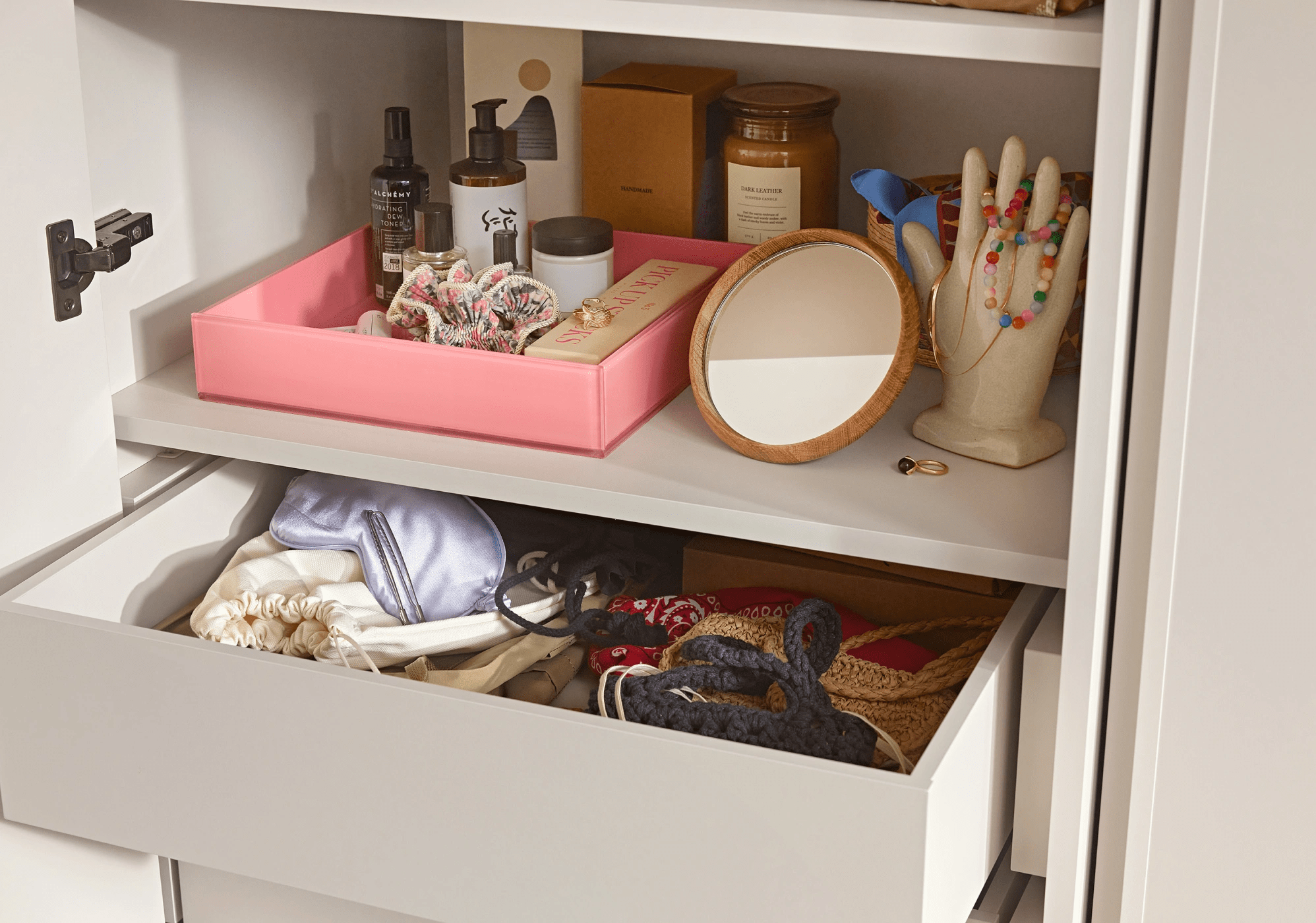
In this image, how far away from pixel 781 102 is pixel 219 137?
45 centimetres

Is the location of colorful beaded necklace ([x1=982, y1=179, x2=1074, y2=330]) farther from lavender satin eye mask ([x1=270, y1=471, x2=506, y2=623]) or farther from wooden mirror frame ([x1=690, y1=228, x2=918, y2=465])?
lavender satin eye mask ([x1=270, y1=471, x2=506, y2=623])

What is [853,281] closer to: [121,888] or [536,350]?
[536,350]

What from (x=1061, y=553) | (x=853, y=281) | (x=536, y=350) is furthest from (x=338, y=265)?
(x=1061, y=553)

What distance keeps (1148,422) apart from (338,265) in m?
0.70

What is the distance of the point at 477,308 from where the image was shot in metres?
1.00

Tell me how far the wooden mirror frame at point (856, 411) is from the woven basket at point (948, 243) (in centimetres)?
9

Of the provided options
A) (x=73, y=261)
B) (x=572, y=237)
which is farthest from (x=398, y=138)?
(x=73, y=261)

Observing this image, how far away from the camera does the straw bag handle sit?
0.89 metres

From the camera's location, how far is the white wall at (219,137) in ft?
3.31

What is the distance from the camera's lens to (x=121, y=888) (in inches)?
40.9

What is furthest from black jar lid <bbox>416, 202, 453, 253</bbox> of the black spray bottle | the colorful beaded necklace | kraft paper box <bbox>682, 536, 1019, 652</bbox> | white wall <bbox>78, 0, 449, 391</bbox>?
the colorful beaded necklace

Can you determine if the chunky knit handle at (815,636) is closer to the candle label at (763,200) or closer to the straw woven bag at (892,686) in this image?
the straw woven bag at (892,686)

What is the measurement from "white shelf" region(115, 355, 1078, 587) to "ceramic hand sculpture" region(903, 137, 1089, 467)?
0.07 feet

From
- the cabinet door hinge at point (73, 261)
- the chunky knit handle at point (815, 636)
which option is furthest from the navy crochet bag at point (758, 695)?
the cabinet door hinge at point (73, 261)
